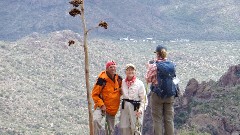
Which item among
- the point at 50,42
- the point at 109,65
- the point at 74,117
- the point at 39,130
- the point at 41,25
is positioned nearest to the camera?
the point at 109,65

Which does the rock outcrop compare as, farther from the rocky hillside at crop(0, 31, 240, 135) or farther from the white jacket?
the white jacket

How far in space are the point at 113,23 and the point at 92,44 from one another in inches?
1254


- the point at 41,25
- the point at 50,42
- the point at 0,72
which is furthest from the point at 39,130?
the point at 41,25

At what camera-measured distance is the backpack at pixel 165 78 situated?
34.7 feet

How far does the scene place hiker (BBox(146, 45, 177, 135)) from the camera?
10.6 m

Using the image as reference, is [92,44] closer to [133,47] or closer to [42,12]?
[133,47]

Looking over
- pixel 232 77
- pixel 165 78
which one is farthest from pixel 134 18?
pixel 165 78

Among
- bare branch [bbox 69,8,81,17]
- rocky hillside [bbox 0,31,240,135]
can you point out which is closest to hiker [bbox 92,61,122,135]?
bare branch [bbox 69,8,81,17]

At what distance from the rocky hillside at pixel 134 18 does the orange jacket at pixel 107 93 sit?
77814 mm

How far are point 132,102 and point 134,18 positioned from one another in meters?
95.0

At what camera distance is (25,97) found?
145 ft

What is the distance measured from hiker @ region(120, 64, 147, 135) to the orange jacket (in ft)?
0.50

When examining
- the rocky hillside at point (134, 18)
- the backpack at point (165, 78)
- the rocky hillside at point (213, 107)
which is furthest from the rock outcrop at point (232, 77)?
the rocky hillside at point (134, 18)

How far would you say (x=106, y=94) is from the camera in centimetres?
1052
